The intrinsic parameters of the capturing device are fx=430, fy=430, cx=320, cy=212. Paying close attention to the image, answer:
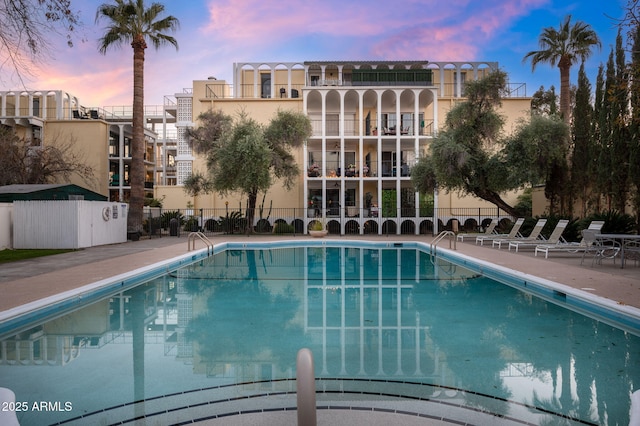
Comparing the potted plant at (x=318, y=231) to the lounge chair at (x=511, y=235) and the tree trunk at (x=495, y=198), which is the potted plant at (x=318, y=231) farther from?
the tree trunk at (x=495, y=198)

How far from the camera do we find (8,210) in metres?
15.7

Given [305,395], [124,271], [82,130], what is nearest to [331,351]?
[305,395]

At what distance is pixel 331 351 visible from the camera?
5168mm

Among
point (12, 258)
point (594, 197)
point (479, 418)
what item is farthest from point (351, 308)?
point (594, 197)

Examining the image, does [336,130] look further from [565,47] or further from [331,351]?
[331,351]

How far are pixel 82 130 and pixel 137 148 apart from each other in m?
16.1

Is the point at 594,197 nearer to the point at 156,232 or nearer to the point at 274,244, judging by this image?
the point at 274,244

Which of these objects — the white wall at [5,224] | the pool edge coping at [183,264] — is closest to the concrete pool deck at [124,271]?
the pool edge coping at [183,264]

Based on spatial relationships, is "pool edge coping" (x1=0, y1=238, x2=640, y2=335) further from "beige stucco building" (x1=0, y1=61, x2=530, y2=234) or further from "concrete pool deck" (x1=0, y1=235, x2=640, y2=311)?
"beige stucco building" (x1=0, y1=61, x2=530, y2=234)

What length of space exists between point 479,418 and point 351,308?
4251 mm

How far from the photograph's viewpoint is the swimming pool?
3682mm

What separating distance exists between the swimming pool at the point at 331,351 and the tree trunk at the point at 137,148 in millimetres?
12126

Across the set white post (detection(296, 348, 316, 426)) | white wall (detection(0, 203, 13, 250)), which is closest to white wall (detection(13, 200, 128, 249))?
white wall (detection(0, 203, 13, 250))

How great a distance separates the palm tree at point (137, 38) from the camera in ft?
66.3
